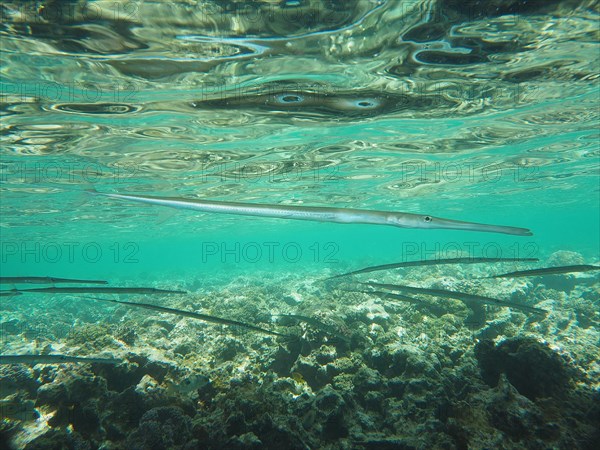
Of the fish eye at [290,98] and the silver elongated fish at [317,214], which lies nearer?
the silver elongated fish at [317,214]

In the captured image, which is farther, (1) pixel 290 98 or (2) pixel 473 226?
(1) pixel 290 98

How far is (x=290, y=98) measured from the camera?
367 inches

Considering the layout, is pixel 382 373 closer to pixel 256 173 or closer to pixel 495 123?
pixel 495 123

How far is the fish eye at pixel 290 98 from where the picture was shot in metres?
9.16

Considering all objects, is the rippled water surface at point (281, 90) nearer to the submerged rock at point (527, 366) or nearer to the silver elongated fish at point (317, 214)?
the silver elongated fish at point (317, 214)

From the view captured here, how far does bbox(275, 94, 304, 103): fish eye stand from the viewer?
916 centimetres

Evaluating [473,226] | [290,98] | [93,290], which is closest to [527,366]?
[473,226]

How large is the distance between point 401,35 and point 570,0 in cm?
318

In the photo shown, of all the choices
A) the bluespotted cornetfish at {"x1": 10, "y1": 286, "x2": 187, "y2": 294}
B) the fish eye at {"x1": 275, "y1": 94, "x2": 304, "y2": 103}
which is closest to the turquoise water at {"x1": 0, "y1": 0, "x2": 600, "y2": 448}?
the fish eye at {"x1": 275, "y1": 94, "x2": 304, "y2": 103}

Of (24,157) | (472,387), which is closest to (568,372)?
(472,387)

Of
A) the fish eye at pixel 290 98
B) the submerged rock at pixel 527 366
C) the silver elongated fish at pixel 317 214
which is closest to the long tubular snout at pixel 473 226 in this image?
the silver elongated fish at pixel 317 214

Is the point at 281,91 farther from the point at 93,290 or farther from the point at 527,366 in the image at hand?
the point at 527,366

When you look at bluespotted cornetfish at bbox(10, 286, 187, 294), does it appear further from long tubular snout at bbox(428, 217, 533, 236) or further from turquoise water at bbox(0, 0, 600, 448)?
long tubular snout at bbox(428, 217, 533, 236)

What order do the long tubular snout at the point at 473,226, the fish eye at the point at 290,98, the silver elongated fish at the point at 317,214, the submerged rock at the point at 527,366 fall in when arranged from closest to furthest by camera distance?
the long tubular snout at the point at 473,226, the silver elongated fish at the point at 317,214, the submerged rock at the point at 527,366, the fish eye at the point at 290,98
